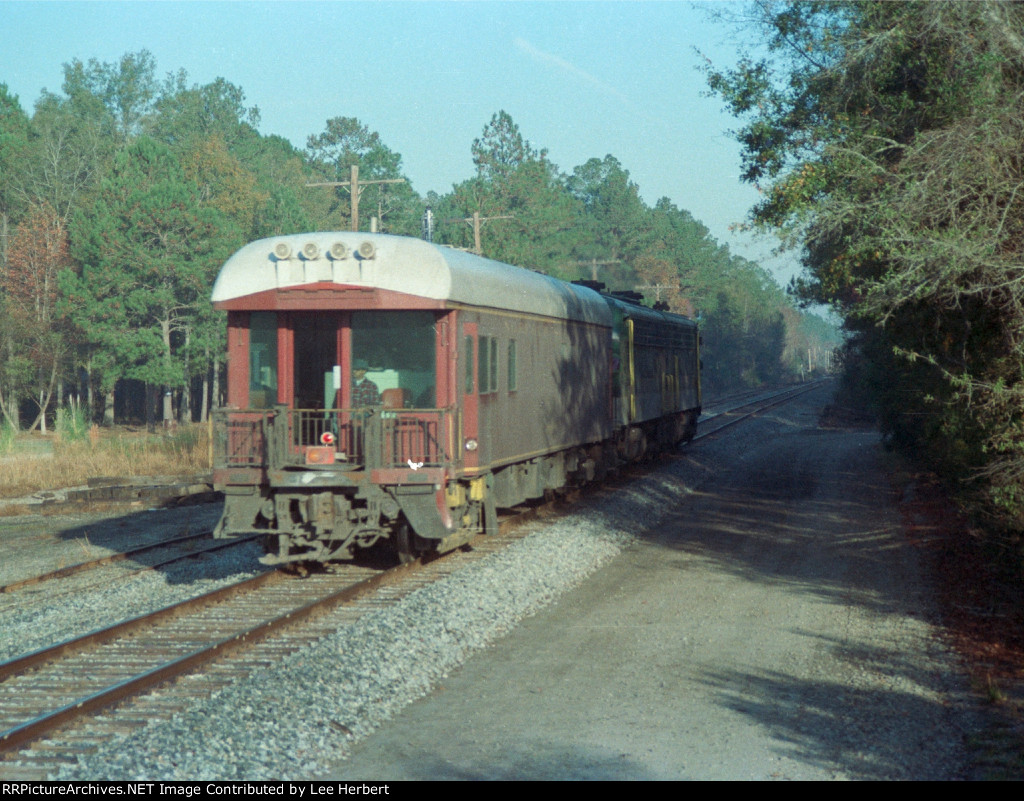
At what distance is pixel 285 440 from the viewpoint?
458 inches

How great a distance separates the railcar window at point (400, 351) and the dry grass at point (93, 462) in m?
14.0

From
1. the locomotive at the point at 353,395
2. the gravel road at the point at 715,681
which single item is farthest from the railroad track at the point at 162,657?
the gravel road at the point at 715,681

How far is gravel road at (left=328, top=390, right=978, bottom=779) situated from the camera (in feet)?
21.4

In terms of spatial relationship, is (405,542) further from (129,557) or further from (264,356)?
(129,557)

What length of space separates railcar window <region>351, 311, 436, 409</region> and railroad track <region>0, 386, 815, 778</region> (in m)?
1.98

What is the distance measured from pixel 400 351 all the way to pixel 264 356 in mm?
1470

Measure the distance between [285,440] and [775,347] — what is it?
91.6 m

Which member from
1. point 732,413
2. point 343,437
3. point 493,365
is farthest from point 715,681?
point 732,413

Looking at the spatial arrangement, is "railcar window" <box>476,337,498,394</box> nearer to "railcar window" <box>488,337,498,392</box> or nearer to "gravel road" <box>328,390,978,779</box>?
"railcar window" <box>488,337,498,392</box>

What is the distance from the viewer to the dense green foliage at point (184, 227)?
4575 centimetres

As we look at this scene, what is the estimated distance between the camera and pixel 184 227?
46.6 meters

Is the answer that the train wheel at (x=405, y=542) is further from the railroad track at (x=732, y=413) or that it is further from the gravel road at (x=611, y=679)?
the railroad track at (x=732, y=413)

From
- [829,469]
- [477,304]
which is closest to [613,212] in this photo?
[829,469]

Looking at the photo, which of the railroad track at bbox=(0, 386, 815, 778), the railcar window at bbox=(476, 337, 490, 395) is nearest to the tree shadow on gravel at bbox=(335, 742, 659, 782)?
the railroad track at bbox=(0, 386, 815, 778)
